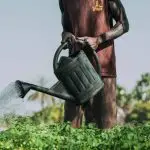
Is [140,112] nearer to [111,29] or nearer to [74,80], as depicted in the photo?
[111,29]

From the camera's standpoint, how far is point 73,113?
24.7 ft

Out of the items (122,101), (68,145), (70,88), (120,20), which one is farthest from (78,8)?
(122,101)

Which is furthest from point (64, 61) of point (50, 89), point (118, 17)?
point (118, 17)

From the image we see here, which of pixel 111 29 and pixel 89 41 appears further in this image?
pixel 111 29

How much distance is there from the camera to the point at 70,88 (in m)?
6.84

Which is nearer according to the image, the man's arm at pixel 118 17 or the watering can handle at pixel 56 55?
the watering can handle at pixel 56 55

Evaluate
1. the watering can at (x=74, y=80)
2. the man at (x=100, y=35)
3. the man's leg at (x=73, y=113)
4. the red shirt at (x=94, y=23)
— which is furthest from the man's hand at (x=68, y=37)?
the man's leg at (x=73, y=113)

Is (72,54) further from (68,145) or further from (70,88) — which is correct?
Result: (68,145)

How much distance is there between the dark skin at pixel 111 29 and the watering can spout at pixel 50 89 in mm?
665

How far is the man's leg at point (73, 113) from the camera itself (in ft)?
24.7

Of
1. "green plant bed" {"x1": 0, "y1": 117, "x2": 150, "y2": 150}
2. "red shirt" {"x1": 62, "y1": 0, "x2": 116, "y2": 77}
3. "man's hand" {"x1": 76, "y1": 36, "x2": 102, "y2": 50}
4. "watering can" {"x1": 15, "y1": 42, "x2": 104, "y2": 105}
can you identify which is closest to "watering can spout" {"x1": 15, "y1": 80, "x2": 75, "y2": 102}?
"watering can" {"x1": 15, "y1": 42, "x2": 104, "y2": 105}

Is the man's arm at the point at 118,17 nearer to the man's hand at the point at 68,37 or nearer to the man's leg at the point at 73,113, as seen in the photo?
the man's hand at the point at 68,37

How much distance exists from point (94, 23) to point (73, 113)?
3.24 feet

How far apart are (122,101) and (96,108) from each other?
55407 millimetres
